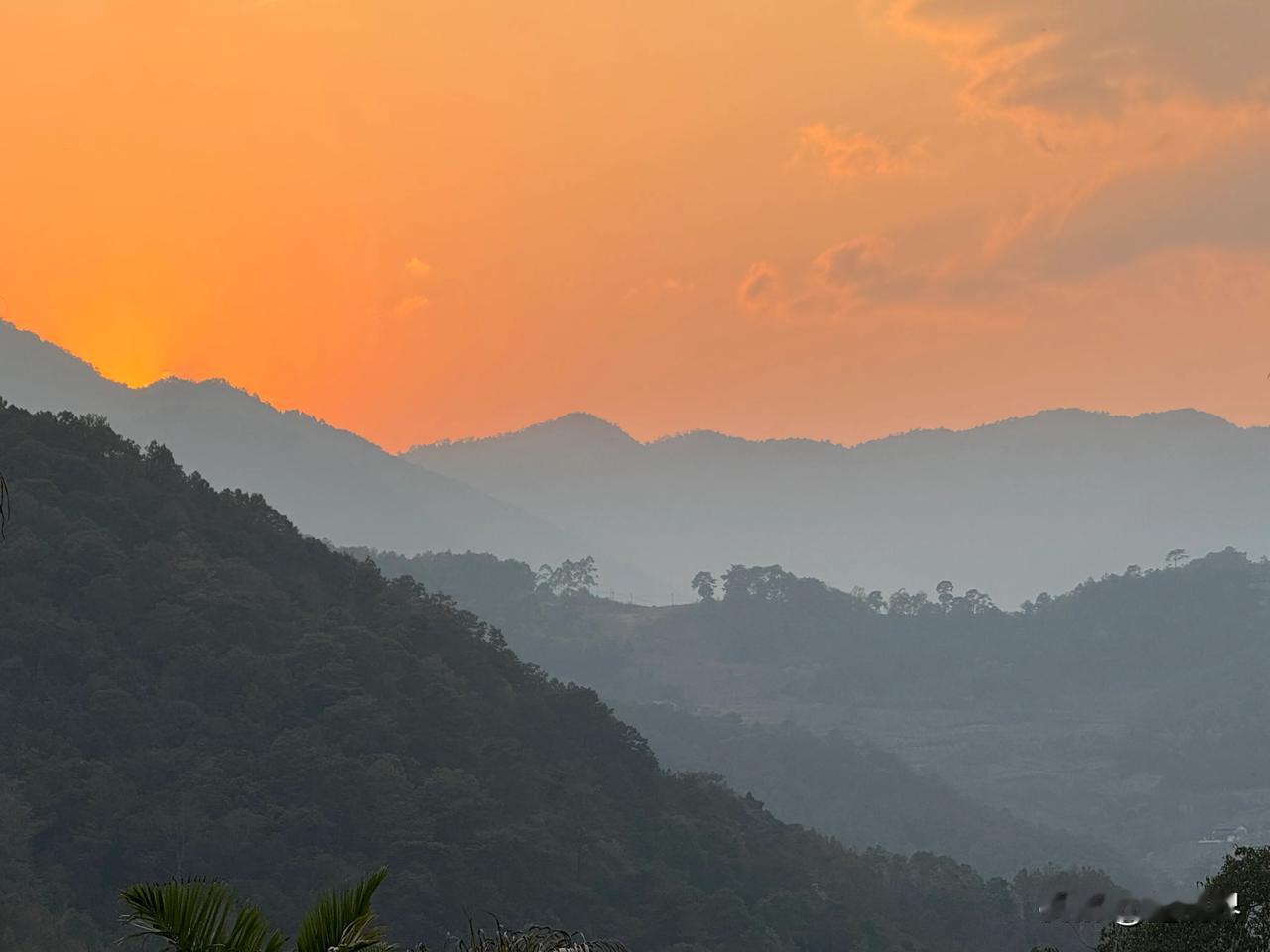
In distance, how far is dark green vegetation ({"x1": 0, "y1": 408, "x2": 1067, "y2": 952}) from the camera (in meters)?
68.5

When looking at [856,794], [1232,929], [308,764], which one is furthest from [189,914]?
[856,794]

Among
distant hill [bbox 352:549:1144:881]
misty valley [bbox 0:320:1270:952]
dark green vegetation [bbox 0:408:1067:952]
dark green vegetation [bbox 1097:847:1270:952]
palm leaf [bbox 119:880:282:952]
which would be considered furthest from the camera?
distant hill [bbox 352:549:1144:881]

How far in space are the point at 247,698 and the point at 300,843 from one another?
→ 34.0 feet

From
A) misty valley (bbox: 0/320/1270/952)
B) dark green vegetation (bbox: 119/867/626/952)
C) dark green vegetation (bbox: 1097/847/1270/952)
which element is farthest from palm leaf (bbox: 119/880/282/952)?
misty valley (bbox: 0/320/1270/952)

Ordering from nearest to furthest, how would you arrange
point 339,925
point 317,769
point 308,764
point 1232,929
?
point 339,925 → point 1232,929 → point 308,764 → point 317,769

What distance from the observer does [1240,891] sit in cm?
2970

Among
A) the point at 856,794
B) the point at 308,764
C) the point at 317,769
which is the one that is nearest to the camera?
the point at 308,764

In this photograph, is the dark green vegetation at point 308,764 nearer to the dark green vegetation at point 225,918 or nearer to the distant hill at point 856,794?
the dark green vegetation at point 225,918

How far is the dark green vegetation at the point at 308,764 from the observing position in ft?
225

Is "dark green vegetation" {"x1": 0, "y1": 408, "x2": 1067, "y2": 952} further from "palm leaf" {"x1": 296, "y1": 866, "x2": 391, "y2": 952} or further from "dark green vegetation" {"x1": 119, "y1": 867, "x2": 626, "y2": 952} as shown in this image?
"palm leaf" {"x1": 296, "y1": 866, "x2": 391, "y2": 952}

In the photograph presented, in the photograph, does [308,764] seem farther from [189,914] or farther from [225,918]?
[189,914]

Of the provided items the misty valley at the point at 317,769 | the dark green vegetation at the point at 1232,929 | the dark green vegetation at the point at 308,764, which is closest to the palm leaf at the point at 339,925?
the dark green vegetation at the point at 1232,929

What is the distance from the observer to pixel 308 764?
7638 centimetres

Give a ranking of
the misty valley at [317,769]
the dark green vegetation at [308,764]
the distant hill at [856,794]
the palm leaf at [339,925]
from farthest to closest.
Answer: the distant hill at [856,794] → the dark green vegetation at [308,764] → the misty valley at [317,769] → the palm leaf at [339,925]
